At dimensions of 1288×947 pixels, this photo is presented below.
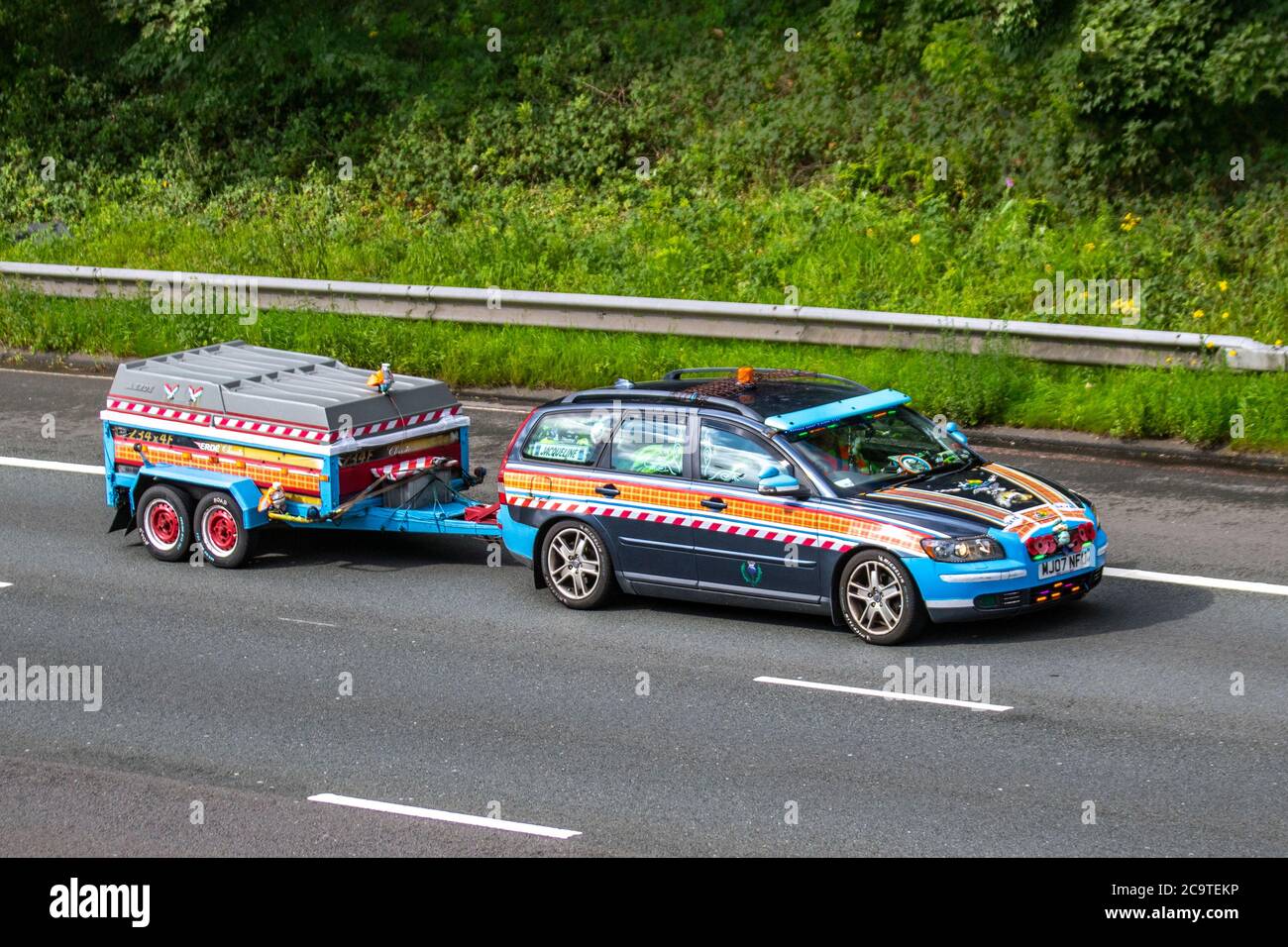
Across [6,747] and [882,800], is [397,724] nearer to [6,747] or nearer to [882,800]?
[6,747]

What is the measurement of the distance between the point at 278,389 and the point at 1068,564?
6.42m

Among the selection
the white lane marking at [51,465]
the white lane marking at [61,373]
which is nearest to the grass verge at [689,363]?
the white lane marking at [61,373]

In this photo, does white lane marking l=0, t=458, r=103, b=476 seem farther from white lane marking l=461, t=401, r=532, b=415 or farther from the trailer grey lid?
white lane marking l=461, t=401, r=532, b=415

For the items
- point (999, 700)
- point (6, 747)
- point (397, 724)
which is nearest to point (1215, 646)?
→ point (999, 700)

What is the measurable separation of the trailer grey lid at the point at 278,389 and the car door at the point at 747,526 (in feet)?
9.17

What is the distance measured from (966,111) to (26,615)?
14042mm

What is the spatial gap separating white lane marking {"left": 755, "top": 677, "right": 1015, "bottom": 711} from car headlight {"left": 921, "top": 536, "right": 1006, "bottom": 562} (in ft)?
3.35

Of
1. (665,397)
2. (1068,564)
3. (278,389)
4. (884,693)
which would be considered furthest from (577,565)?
(1068,564)

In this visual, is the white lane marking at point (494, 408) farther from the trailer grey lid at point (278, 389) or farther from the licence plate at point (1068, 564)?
the licence plate at point (1068, 564)

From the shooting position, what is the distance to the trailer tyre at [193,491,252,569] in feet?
46.8

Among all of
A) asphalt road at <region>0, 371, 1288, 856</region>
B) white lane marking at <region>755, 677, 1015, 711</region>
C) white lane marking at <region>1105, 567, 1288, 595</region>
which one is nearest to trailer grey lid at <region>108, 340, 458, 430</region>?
asphalt road at <region>0, 371, 1288, 856</region>

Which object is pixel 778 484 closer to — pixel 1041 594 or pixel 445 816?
pixel 1041 594

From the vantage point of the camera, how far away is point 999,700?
10695 mm

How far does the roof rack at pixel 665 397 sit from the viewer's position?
1274 cm
